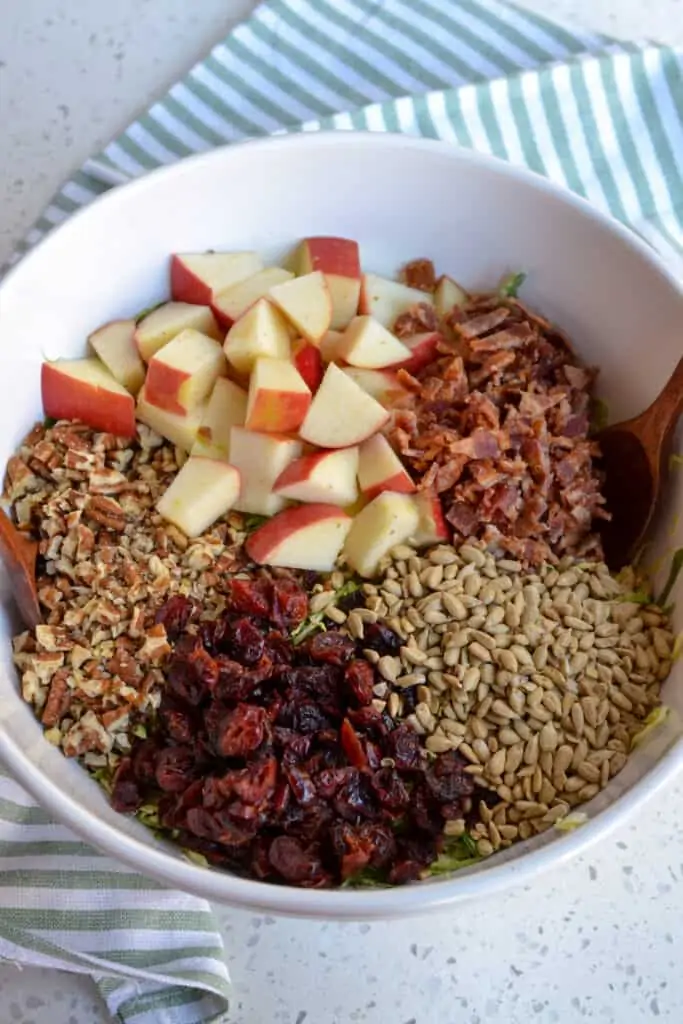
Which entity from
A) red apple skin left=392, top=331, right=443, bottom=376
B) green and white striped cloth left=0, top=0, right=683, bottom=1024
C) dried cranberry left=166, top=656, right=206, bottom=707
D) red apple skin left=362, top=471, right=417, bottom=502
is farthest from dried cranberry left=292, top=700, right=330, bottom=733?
green and white striped cloth left=0, top=0, right=683, bottom=1024

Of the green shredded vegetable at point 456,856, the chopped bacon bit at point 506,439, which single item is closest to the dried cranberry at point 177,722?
the green shredded vegetable at point 456,856

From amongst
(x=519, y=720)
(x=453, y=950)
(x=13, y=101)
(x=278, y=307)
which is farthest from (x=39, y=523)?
(x=13, y=101)

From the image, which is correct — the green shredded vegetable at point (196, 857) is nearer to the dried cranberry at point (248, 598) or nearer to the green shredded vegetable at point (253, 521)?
the dried cranberry at point (248, 598)

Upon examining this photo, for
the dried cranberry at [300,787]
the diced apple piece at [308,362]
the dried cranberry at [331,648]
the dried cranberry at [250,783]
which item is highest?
the diced apple piece at [308,362]

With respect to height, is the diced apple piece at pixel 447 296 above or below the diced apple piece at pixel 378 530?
above

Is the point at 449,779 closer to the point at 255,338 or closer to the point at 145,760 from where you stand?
the point at 145,760

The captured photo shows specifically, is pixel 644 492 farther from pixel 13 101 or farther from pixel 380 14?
pixel 13 101

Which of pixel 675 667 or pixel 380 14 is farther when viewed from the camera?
pixel 380 14
